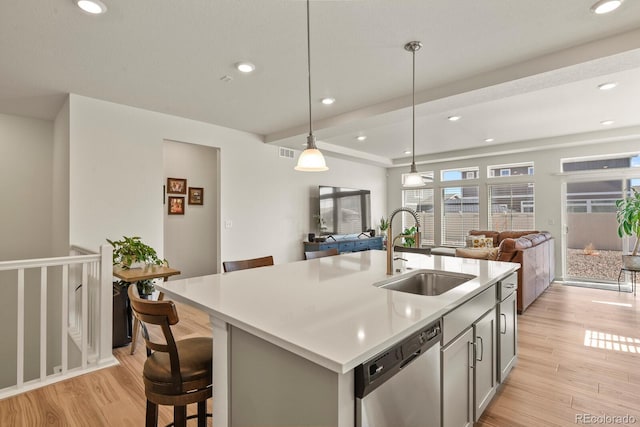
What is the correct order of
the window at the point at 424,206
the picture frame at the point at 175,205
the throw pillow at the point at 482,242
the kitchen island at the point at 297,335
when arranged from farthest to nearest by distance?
the window at the point at 424,206 → the throw pillow at the point at 482,242 → the picture frame at the point at 175,205 → the kitchen island at the point at 297,335

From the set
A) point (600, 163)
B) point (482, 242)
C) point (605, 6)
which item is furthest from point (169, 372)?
point (600, 163)

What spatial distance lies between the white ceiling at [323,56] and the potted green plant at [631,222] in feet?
5.39

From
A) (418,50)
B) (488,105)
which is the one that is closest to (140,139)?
(418,50)

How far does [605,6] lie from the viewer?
2.02 meters

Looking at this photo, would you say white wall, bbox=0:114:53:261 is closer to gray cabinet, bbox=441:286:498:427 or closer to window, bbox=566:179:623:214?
gray cabinet, bbox=441:286:498:427

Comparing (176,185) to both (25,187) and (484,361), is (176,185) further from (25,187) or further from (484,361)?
(484,361)

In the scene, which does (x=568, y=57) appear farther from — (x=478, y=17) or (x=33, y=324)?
(x=33, y=324)

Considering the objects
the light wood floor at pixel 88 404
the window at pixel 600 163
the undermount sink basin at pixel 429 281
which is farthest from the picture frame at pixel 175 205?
the window at pixel 600 163

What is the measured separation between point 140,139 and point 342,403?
13.3 ft

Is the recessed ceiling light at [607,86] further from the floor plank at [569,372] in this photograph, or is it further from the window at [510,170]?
the window at [510,170]

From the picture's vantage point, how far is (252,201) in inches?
203

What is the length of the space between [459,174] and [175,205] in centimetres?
621

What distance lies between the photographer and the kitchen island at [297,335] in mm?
983

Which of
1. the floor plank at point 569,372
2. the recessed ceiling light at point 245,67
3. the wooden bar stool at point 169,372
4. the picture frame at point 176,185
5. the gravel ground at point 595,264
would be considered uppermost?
the recessed ceiling light at point 245,67
